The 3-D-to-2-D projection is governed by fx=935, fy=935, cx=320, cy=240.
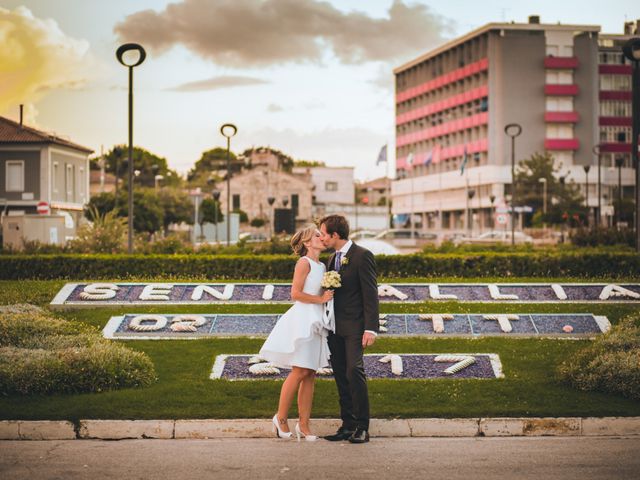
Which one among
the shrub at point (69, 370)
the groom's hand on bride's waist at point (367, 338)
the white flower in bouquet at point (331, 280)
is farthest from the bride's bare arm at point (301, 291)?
the shrub at point (69, 370)

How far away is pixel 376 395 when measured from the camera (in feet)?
36.6

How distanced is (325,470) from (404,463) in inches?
30.7

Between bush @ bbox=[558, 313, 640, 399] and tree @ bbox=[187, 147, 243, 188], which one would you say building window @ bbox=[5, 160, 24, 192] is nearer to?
bush @ bbox=[558, 313, 640, 399]

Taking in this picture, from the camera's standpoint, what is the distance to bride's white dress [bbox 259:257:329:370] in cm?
936

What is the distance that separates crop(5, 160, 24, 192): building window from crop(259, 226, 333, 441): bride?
53789mm

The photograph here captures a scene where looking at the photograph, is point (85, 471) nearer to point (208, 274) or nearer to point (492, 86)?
point (208, 274)

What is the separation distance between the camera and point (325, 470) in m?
7.96

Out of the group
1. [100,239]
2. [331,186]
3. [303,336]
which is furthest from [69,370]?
[331,186]

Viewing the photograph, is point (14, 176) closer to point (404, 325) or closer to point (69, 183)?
point (69, 183)

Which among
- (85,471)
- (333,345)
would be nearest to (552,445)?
(333,345)

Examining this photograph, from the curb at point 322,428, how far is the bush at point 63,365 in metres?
1.09

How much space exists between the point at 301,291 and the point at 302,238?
0.54 meters

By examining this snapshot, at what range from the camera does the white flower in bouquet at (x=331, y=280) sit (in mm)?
9172

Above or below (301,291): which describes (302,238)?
above
